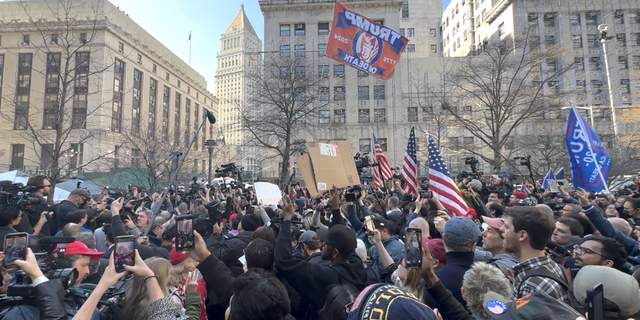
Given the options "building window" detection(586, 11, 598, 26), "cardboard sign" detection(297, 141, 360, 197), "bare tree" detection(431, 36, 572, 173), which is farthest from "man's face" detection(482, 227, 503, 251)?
"building window" detection(586, 11, 598, 26)

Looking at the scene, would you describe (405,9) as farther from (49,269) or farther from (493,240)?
(49,269)

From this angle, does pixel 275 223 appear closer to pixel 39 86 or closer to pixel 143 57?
pixel 39 86

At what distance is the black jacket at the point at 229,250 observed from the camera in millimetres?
3854

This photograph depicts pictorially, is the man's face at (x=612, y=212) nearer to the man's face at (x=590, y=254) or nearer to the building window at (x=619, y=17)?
the man's face at (x=590, y=254)

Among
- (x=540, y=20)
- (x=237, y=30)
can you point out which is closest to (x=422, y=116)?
(x=540, y=20)

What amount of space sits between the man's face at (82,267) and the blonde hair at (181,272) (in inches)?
41.4

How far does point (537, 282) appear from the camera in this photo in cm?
258

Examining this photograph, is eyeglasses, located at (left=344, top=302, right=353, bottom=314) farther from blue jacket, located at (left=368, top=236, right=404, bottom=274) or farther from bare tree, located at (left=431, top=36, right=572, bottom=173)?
bare tree, located at (left=431, top=36, right=572, bottom=173)

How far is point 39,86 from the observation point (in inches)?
2142

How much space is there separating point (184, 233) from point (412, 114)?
138 feet

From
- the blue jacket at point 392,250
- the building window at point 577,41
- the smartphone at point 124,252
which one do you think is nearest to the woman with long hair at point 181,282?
the smartphone at point 124,252

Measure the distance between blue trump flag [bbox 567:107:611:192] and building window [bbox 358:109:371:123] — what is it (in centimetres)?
3513

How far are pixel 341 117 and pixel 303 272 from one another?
40.9 meters

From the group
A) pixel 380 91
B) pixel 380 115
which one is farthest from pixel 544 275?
pixel 380 91
